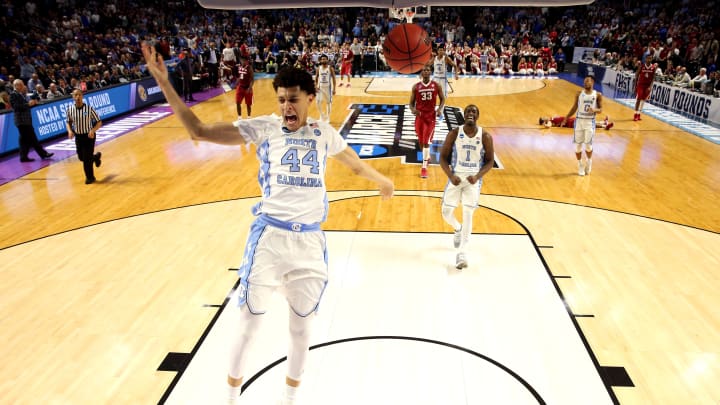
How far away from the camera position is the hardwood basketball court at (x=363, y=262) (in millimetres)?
4094

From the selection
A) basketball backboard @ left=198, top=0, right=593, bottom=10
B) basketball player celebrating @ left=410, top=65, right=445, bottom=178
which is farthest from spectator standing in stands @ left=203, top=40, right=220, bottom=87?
basketball player celebrating @ left=410, top=65, right=445, bottom=178

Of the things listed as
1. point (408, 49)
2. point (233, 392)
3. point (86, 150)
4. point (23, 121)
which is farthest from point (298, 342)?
point (23, 121)

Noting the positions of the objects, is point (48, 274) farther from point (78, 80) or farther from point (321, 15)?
point (321, 15)

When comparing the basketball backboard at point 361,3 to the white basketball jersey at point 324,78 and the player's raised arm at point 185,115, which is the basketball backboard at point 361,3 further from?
the white basketball jersey at point 324,78

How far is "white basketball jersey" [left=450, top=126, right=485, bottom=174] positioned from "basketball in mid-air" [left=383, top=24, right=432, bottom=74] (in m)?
3.35

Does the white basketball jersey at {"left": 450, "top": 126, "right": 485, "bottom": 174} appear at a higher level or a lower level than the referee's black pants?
higher

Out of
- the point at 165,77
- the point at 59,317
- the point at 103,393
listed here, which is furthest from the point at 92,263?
the point at 165,77

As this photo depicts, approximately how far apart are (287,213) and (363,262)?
10.0 feet

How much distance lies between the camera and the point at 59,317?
4816 millimetres

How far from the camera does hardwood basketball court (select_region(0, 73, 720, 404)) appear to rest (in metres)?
4.09

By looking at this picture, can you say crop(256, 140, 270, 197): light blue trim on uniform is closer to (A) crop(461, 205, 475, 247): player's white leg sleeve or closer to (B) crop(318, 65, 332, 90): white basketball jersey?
(A) crop(461, 205, 475, 247): player's white leg sleeve

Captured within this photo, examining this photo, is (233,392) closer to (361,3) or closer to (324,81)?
(361,3)

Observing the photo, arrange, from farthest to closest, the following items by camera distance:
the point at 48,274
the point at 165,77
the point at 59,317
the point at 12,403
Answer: the point at 48,274, the point at 59,317, the point at 12,403, the point at 165,77

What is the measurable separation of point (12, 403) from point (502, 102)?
15683mm
